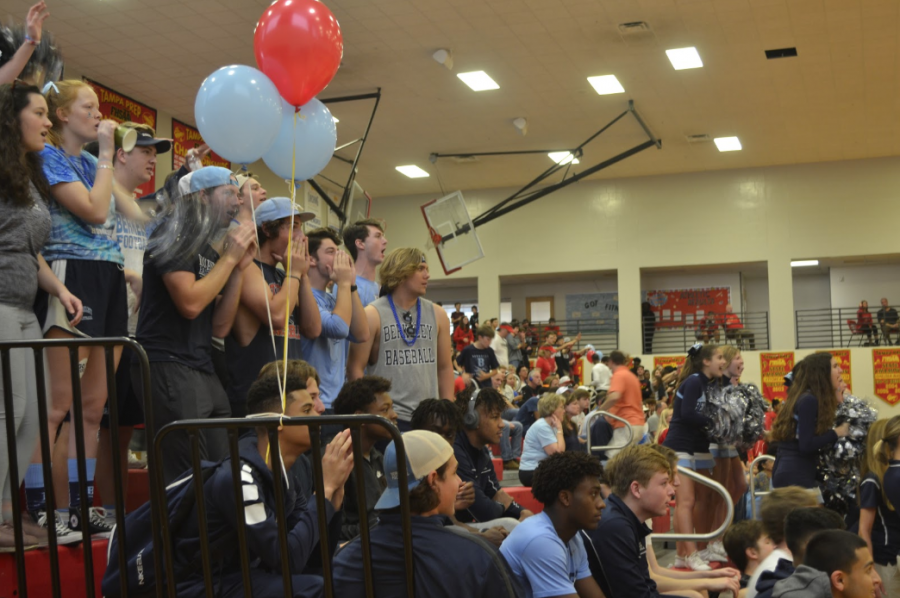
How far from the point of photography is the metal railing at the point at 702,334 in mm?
18641

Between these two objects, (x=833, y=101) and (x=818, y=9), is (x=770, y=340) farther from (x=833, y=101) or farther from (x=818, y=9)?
(x=818, y=9)

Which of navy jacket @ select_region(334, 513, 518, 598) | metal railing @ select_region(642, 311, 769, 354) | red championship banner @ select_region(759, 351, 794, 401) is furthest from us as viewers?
metal railing @ select_region(642, 311, 769, 354)

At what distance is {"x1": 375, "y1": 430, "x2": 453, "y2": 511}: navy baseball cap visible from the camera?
256 centimetres

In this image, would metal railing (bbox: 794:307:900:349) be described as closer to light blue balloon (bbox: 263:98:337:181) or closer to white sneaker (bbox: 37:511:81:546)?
light blue balloon (bbox: 263:98:337:181)

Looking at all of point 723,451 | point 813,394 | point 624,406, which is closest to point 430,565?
point 813,394

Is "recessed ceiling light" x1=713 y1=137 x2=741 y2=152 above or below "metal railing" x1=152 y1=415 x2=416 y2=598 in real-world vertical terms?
above

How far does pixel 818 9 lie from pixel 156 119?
9661 mm

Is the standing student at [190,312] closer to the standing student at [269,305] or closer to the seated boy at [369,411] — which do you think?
the standing student at [269,305]

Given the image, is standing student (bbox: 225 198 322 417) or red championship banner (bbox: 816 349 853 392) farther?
red championship banner (bbox: 816 349 853 392)

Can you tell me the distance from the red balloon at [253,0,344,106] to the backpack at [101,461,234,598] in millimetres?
2112

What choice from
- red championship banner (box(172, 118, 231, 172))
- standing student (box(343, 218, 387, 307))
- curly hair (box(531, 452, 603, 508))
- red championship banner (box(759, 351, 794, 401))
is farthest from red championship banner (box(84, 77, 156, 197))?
red championship banner (box(759, 351, 794, 401))

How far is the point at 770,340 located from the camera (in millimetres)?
18422

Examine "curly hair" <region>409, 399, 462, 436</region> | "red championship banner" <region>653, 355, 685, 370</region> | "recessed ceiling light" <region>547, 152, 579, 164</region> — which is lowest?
"red championship banner" <region>653, 355, 685, 370</region>

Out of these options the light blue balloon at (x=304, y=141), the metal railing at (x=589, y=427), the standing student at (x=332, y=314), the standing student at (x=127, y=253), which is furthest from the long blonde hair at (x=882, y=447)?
the standing student at (x=127, y=253)
